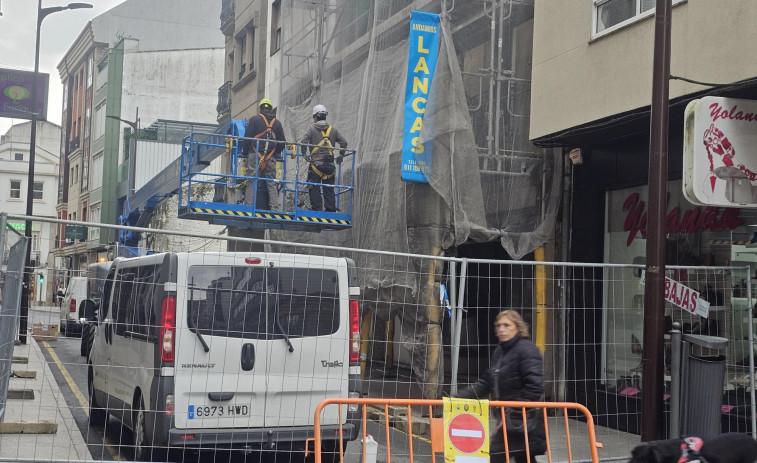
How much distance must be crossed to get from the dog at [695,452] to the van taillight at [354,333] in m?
3.65

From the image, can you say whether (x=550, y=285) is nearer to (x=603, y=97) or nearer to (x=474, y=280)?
(x=474, y=280)

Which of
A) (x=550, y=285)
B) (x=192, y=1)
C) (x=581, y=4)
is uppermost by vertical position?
(x=192, y=1)

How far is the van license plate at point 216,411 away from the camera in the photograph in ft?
26.3

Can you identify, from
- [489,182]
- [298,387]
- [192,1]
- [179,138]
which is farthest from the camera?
[192,1]

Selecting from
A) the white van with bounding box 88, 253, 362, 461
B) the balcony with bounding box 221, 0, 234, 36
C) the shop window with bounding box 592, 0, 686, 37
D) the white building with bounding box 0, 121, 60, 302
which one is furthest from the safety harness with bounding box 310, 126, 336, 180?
the white building with bounding box 0, 121, 60, 302

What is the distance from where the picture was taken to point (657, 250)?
777cm

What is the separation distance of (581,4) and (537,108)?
149 centimetres

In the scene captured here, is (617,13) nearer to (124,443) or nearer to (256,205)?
(256,205)

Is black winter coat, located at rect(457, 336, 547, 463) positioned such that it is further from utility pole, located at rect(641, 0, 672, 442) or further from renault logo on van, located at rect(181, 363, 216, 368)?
renault logo on van, located at rect(181, 363, 216, 368)

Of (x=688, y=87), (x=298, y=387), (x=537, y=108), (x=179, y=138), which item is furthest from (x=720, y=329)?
(x=179, y=138)

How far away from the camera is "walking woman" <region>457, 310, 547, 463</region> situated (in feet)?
22.0

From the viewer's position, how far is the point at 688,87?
1016cm

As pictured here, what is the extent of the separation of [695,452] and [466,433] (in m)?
1.73

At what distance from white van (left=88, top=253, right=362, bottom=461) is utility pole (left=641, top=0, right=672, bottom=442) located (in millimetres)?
2546
